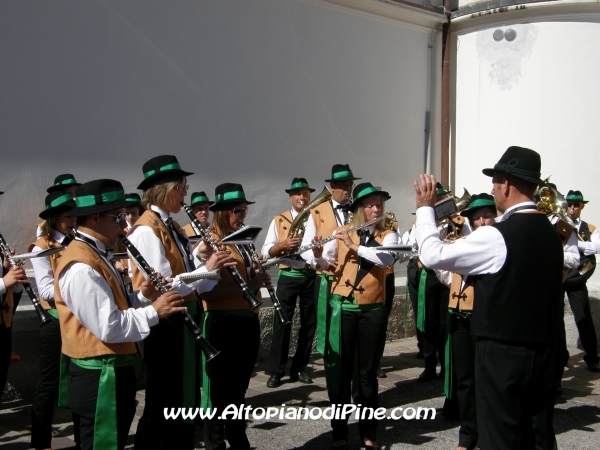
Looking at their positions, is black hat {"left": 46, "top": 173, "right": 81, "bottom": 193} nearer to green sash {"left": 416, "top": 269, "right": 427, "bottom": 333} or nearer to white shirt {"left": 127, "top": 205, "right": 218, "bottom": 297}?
white shirt {"left": 127, "top": 205, "right": 218, "bottom": 297}

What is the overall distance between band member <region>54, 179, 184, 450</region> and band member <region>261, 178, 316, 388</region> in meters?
3.71

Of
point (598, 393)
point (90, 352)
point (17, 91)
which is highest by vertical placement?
point (17, 91)

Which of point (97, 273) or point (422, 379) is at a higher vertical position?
point (97, 273)

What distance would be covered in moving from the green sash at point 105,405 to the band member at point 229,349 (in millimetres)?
1465

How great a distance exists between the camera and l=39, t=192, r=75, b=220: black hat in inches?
214

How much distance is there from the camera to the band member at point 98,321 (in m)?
3.64

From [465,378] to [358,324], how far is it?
96 cm

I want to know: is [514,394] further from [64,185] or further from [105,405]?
[64,185]

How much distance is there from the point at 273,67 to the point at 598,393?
5.51 meters

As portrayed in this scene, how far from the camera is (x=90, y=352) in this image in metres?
3.72

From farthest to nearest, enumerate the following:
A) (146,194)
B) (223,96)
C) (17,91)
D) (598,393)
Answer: (223,96)
(598,393)
(17,91)
(146,194)

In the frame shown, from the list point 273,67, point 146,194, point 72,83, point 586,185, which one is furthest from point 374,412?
point 586,185

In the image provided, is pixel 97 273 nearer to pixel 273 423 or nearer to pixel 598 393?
pixel 273 423

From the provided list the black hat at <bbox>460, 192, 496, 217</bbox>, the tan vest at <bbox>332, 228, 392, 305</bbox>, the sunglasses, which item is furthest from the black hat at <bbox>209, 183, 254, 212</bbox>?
the black hat at <bbox>460, 192, 496, 217</bbox>
